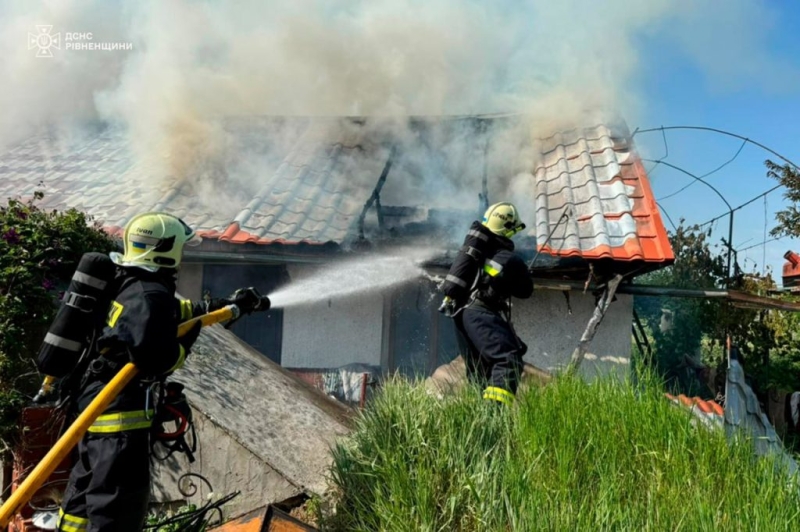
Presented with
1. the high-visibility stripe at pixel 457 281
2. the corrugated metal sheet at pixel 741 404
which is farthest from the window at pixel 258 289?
the corrugated metal sheet at pixel 741 404

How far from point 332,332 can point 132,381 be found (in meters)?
4.45

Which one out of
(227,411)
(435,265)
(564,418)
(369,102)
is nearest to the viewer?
(564,418)

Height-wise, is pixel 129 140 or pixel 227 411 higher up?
pixel 129 140

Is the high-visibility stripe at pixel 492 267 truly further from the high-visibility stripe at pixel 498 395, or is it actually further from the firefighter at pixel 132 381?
the firefighter at pixel 132 381

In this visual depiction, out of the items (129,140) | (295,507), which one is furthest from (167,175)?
(295,507)

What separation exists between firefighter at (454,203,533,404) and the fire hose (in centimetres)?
Result: 227

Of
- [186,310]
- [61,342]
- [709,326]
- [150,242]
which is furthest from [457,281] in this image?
[709,326]

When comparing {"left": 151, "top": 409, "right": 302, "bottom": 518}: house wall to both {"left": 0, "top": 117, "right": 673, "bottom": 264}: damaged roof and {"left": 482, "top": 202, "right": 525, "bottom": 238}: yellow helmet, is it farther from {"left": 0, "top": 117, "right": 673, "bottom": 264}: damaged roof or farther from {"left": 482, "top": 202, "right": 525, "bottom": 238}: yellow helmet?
{"left": 0, "top": 117, "right": 673, "bottom": 264}: damaged roof

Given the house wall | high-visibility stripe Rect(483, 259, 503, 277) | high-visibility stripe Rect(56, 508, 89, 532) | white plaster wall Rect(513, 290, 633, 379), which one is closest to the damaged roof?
white plaster wall Rect(513, 290, 633, 379)

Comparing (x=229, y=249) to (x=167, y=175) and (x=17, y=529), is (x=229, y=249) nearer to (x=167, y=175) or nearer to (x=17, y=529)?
(x=167, y=175)

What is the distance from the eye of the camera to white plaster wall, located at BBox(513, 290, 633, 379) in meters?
6.80

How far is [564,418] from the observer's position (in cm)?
328

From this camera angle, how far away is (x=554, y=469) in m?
3.01

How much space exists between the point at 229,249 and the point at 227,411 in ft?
10.3
